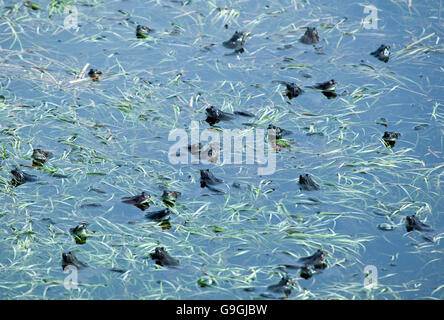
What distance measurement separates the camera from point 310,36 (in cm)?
698

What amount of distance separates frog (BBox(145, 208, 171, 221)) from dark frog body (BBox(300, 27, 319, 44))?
9.41ft

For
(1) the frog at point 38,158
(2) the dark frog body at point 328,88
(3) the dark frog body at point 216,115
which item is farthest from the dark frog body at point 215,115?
(1) the frog at point 38,158

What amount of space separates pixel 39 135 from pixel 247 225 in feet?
7.00

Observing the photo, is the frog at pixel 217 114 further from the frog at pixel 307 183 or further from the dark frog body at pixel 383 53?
the dark frog body at pixel 383 53

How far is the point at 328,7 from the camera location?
7.54 meters

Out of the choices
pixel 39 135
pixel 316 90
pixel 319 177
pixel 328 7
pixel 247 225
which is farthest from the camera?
pixel 328 7

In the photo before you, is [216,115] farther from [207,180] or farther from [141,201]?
[141,201]

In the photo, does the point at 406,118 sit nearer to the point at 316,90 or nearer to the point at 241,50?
the point at 316,90

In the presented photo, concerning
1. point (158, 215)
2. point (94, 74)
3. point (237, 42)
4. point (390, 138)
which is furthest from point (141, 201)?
point (237, 42)

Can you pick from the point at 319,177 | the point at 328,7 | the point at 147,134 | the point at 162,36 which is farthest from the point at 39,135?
the point at 328,7

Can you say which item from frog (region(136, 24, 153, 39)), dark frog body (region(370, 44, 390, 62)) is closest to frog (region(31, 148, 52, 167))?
frog (region(136, 24, 153, 39))

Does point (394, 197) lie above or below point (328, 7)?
below

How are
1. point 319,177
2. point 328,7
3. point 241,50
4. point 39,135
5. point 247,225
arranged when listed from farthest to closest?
point 328,7, point 241,50, point 39,135, point 319,177, point 247,225

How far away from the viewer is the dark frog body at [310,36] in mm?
6980
